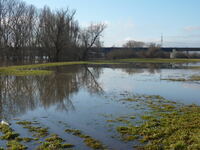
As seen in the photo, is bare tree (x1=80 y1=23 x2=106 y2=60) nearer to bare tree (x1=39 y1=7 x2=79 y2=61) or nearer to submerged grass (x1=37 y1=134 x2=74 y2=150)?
bare tree (x1=39 y1=7 x2=79 y2=61)

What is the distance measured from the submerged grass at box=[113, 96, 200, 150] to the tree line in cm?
4313

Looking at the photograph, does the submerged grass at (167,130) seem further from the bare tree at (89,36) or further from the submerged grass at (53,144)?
the bare tree at (89,36)

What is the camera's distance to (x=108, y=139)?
5582 millimetres

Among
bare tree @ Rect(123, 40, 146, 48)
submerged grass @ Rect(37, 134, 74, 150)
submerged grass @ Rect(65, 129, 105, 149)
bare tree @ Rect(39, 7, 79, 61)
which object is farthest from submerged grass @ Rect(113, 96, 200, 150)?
bare tree @ Rect(123, 40, 146, 48)

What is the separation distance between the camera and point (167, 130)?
19.2ft

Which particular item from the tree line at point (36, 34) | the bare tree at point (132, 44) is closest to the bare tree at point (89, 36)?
the tree line at point (36, 34)

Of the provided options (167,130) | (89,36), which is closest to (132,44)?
(89,36)

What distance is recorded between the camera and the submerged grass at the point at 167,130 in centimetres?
502

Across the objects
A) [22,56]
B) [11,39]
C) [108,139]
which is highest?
[11,39]

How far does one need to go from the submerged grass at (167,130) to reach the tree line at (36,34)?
43127 mm

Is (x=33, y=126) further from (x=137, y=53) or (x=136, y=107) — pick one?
(x=137, y=53)

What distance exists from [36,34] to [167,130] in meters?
54.7

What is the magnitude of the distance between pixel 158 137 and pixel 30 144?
127 inches

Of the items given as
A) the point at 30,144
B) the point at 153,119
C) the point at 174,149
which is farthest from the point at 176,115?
the point at 30,144
